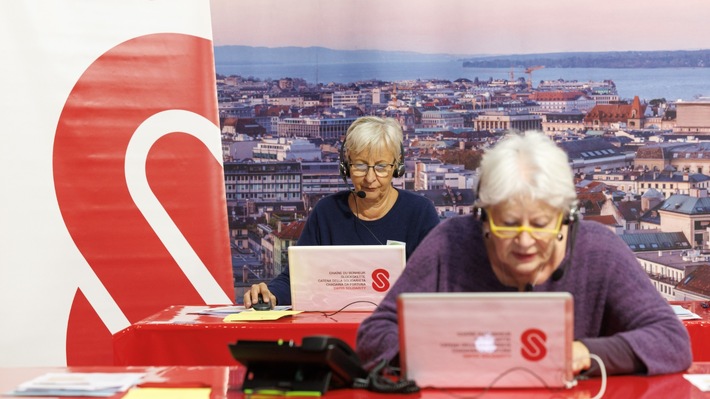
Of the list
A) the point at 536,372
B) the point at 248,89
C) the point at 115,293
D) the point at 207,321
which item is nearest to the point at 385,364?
the point at 536,372

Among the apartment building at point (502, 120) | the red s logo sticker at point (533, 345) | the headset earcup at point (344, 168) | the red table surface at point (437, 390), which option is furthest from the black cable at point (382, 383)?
the apartment building at point (502, 120)

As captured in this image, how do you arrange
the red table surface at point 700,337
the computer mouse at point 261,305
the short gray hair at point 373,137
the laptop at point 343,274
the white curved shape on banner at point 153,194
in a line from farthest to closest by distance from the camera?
the white curved shape on banner at point 153,194 < the short gray hair at point 373,137 < the computer mouse at point 261,305 < the laptop at point 343,274 < the red table surface at point 700,337

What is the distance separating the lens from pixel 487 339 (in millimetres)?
2006

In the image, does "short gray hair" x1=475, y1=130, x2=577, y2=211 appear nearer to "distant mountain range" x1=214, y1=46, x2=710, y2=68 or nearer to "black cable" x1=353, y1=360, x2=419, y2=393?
"black cable" x1=353, y1=360, x2=419, y2=393

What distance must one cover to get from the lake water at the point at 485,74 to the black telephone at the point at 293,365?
113 inches

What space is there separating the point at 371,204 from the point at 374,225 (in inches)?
3.5

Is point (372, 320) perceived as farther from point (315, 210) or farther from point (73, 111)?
point (73, 111)

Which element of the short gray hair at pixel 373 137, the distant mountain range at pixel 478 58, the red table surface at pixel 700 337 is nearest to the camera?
the red table surface at pixel 700 337

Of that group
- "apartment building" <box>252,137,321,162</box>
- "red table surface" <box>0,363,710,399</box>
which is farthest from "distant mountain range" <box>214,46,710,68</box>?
"red table surface" <box>0,363,710,399</box>

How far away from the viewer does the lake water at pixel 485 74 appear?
4660mm

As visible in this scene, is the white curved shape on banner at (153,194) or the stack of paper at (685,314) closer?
the stack of paper at (685,314)

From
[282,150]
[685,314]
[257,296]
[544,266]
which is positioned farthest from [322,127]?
[544,266]

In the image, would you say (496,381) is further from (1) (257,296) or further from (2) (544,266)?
(1) (257,296)

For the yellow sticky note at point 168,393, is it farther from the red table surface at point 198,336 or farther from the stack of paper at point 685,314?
the stack of paper at point 685,314
